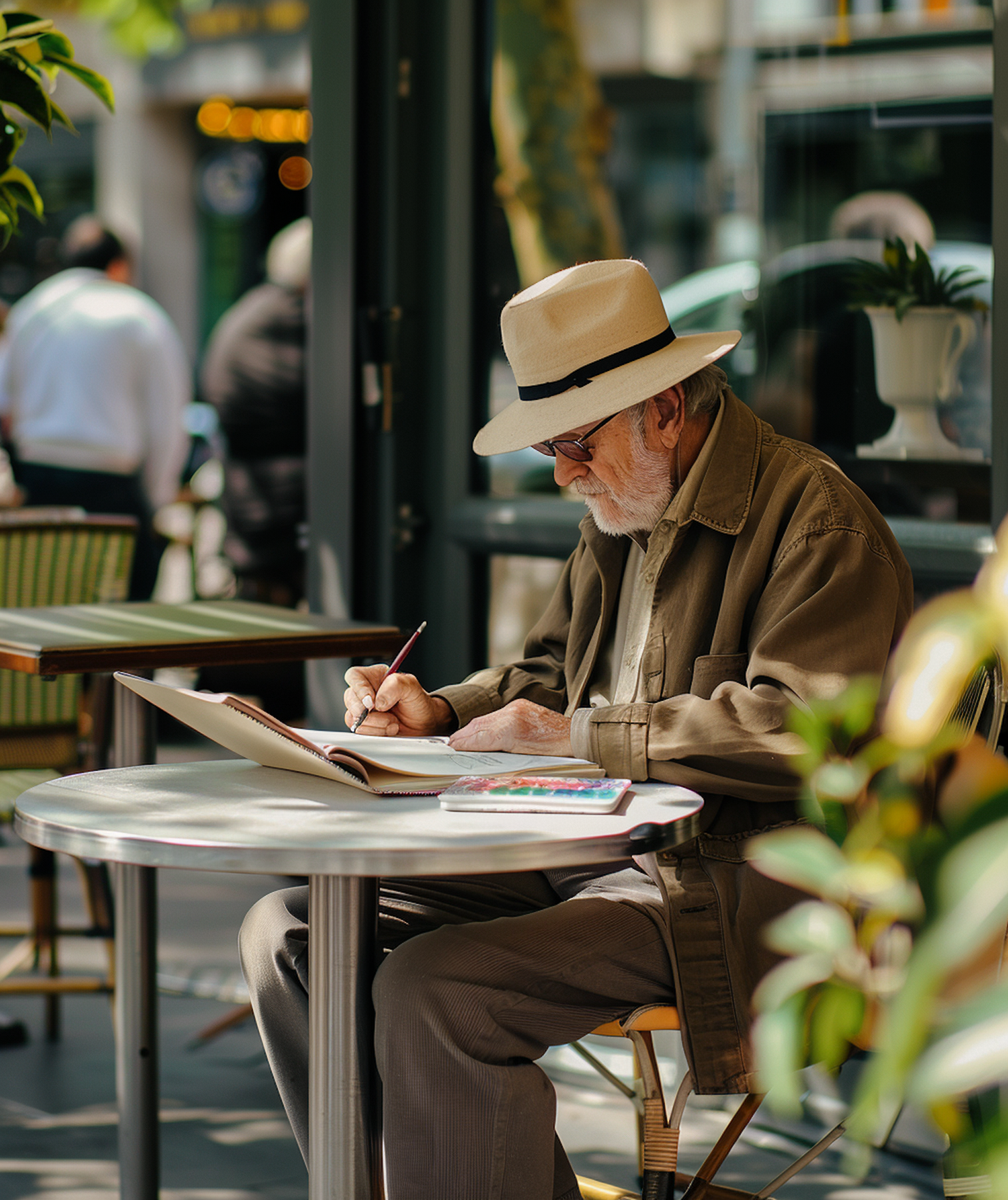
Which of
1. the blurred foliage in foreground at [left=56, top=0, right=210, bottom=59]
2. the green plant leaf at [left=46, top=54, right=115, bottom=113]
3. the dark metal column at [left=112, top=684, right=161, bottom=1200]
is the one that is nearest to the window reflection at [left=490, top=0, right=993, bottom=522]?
the green plant leaf at [left=46, top=54, right=115, bottom=113]

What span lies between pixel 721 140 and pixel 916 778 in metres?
3.46

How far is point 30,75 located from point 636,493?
1441mm

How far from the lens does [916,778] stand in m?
0.69

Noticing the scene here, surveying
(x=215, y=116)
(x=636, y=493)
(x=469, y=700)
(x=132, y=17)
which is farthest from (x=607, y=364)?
(x=215, y=116)

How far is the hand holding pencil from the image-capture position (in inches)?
101

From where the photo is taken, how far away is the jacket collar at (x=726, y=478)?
2.39m

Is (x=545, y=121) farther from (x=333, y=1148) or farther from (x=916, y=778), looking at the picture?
(x=916, y=778)

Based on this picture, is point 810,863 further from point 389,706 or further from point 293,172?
point 293,172

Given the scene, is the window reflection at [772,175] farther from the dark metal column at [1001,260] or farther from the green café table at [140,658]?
the green café table at [140,658]

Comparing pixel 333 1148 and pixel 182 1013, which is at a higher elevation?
pixel 333 1148

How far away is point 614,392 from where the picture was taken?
2438 mm

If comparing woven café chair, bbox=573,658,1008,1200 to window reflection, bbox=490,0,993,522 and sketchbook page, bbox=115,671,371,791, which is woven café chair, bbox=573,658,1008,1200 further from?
window reflection, bbox=490,0,993,522

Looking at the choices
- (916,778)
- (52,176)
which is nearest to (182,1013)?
(916,778)

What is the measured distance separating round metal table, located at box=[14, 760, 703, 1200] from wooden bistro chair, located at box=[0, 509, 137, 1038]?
67.9 inches
